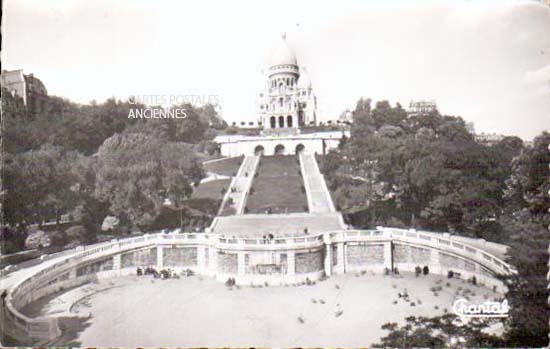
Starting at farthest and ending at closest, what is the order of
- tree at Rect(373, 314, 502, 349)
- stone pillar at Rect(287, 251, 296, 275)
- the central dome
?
the central dome, stone pillar at Rect(287, 251, 296, 275), tree at Rect(373, 314, 502, 349)

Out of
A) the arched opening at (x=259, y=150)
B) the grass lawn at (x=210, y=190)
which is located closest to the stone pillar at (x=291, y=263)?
the grass lawn at (x=210, y=190)

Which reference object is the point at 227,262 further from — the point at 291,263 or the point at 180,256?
the point at 291,263

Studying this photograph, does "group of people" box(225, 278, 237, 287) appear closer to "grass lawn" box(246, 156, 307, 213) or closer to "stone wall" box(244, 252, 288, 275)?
"stone wall" box(244, 252, 288, 275)

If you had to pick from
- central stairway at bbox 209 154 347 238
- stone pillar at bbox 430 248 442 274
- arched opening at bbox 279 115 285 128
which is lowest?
stone pillar at bbox 430 248 442 274

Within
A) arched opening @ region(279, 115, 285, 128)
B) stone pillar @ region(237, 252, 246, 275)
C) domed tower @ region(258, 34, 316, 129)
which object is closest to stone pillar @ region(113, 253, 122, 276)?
stone pillar @ region(237, 252, 246, 275)

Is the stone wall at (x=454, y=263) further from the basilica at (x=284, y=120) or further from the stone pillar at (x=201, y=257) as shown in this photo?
the basilica at (x=284, y=120)

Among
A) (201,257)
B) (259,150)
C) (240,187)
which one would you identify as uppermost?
(259,150)

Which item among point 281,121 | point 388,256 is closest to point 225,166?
point 388,256

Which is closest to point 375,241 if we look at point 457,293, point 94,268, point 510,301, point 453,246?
point 453,246
